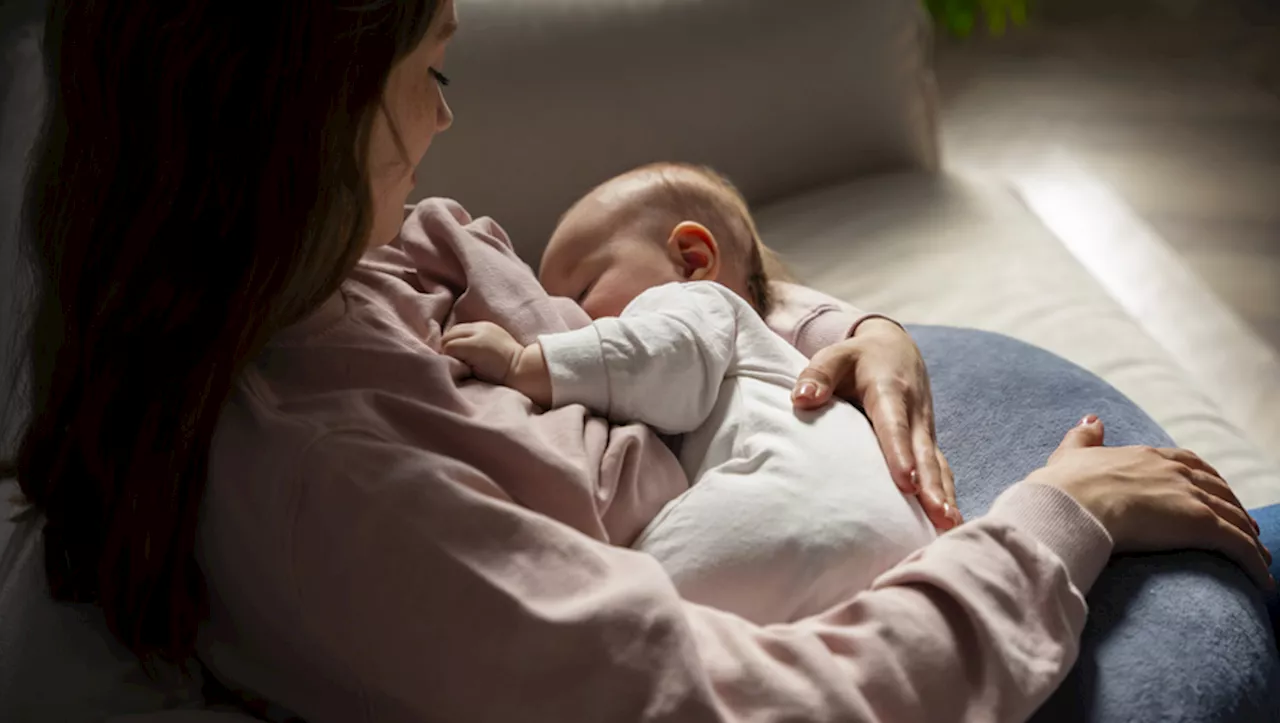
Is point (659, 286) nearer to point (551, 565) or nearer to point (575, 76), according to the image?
point (551, 565)

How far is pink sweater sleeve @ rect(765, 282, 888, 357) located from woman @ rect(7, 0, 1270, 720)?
0.46 metres

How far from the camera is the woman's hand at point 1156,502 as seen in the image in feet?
3.08

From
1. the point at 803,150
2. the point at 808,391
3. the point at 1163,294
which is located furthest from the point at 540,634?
the point at 1163,294

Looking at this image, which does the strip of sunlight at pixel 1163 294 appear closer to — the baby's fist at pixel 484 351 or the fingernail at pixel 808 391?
the fingernail at pixel 808 391

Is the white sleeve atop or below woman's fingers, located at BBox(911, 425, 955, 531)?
atop

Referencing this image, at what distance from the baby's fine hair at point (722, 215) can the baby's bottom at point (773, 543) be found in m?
0.42

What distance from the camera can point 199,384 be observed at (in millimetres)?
747

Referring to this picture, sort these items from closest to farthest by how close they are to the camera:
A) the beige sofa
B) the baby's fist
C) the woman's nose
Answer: the woman's nose → the baby's fist → the beige sofa


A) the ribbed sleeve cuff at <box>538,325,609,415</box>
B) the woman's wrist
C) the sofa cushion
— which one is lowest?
the sofa cushion

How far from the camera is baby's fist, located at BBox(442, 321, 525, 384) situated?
954 mm

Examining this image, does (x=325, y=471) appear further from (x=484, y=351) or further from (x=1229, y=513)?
(x=1229, y=513)

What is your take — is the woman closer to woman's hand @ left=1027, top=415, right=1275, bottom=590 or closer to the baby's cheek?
woman's hand @ left=1027, top=415, right=1275, bottom=590

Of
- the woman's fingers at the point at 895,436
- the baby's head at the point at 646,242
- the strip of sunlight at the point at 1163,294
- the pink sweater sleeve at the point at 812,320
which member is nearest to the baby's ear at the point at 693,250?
the baby's head at the point at 646,242

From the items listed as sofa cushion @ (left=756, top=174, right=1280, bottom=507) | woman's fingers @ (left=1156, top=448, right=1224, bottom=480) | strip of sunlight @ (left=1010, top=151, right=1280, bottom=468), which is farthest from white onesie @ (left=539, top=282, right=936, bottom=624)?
strip of sunlight @ (left=1010, top=151, right=1280, bottom=468)
